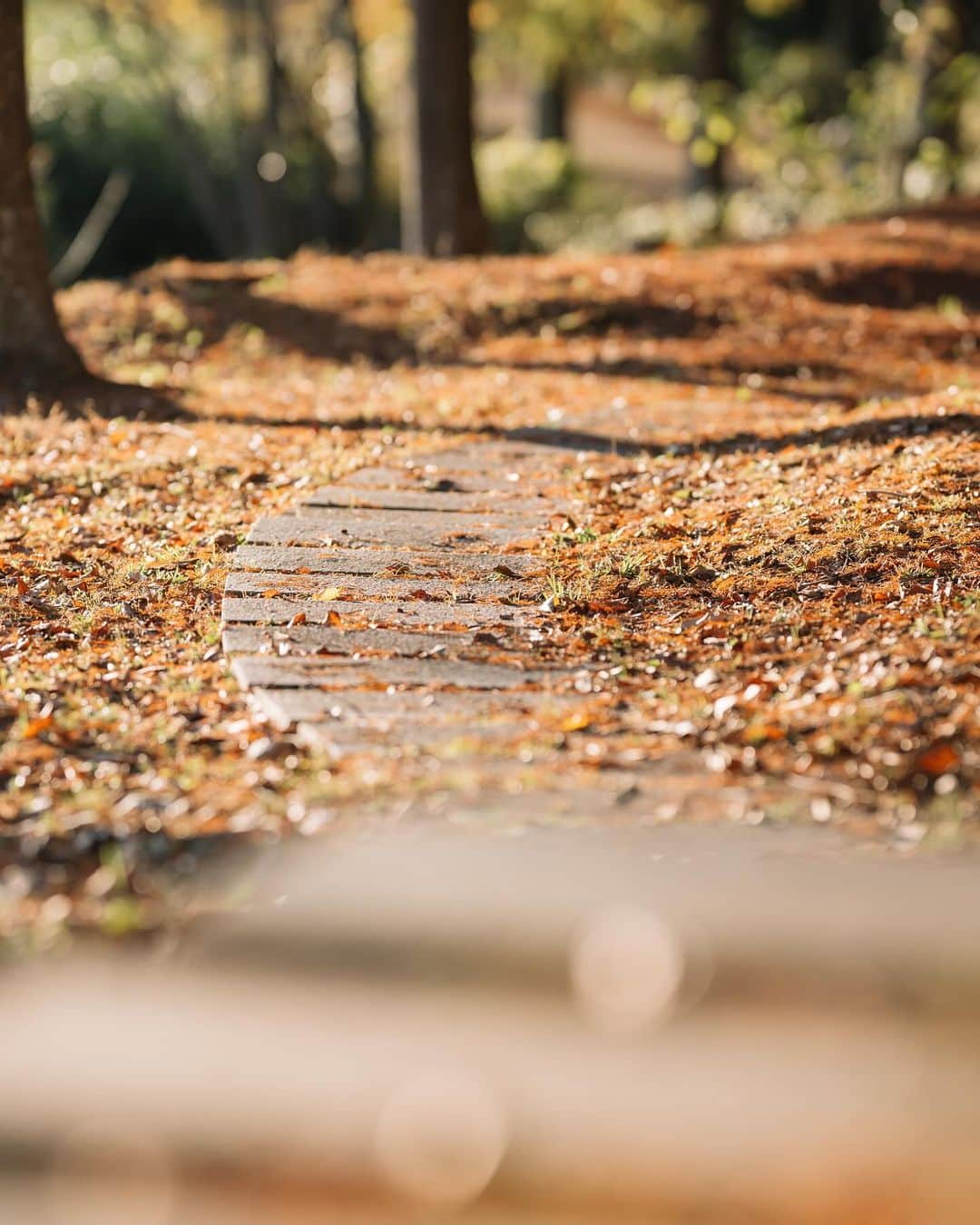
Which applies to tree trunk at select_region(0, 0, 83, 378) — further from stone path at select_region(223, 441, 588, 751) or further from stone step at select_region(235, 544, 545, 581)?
stone step at select_region(235, 544, 545, 581)

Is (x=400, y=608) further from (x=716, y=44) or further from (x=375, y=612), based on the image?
(x=716, y=44)

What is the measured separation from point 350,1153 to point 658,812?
168cm

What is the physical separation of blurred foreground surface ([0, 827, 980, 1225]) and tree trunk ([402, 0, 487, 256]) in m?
11.0

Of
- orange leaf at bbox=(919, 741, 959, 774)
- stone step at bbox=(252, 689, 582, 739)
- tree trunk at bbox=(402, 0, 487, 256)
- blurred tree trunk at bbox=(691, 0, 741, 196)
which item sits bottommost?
orange leaf at bbox=(919, 741, 959, 774)

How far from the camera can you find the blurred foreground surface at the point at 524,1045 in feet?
9.59

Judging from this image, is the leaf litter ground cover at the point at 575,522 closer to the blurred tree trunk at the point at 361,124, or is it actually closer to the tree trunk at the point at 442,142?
the tree trunk at the point at 442,142

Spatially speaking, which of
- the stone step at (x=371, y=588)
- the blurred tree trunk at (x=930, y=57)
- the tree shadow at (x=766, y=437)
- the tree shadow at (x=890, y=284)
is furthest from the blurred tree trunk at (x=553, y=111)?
the stone step at (x=371, y=588)

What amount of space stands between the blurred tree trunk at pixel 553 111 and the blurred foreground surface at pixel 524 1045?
29043 millimetres

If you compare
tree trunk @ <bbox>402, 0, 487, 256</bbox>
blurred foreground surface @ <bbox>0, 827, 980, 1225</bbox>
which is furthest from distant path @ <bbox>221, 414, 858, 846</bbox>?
tree trunk @ <bbox>402, 0, 487, 256</bbox>

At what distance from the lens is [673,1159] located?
9.62ft

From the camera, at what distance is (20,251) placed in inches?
395

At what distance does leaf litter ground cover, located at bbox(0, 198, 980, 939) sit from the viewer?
466cm

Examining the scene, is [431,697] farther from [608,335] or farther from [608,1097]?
[608,335]

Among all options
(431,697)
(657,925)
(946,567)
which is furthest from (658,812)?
(946,567)
